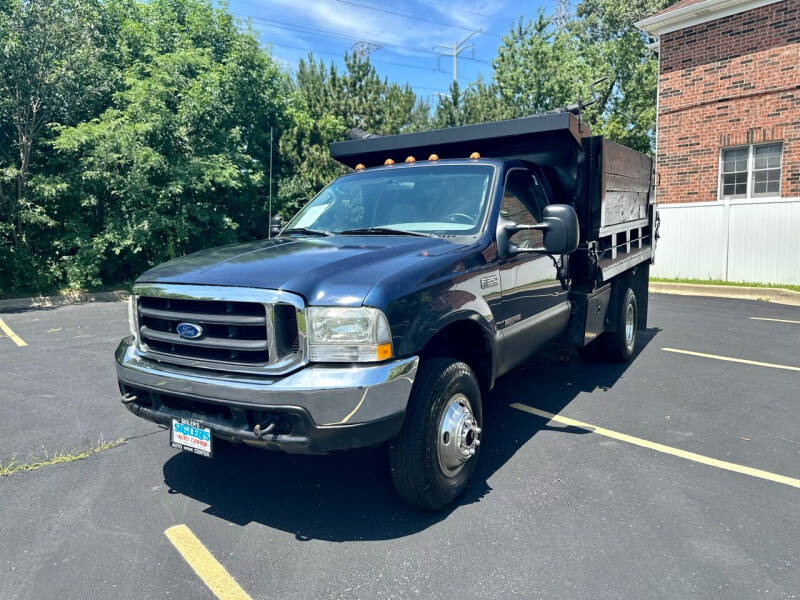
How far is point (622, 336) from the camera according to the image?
6367 millimetres

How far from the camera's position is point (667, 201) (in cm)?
1523

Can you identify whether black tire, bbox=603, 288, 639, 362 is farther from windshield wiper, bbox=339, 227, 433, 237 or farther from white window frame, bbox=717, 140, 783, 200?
white window frame, bbox=717, 140, 783, 200

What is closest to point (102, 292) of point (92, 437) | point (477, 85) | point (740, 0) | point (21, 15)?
point (21, 15)

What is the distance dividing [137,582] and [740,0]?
1620cm

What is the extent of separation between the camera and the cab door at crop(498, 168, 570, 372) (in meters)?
3.97

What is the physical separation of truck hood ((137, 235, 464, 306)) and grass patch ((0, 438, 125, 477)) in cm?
163

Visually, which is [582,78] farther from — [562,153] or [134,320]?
[134,320]

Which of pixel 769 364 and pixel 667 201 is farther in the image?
pixel 667 201

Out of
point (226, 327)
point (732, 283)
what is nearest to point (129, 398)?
point (226, 327)

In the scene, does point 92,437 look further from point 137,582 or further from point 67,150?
point 67,150

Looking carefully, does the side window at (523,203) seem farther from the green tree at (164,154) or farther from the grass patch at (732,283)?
the green tree at (164,154)

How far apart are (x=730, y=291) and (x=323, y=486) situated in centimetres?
1185

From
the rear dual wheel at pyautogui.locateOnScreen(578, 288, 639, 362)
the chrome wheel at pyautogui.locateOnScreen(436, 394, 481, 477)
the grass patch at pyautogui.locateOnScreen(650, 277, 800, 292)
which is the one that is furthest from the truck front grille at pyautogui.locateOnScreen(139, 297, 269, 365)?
the grass patch at pyautogui.locateOnScreen(650, 277, 800, 292)

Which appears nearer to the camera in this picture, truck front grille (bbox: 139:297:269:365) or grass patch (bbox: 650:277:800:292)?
truck front grille (bbox: 139:297:269:365)
